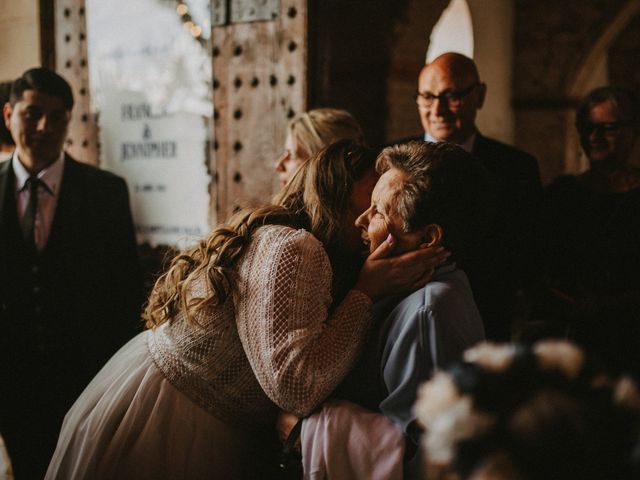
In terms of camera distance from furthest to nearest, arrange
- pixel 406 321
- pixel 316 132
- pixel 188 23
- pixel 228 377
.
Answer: pixel 188 23, pixel 316 132, pixel 228 377, pixel 406 321

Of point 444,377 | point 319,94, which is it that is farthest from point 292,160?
point 444,377

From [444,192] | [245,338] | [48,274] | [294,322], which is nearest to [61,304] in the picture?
[48,274]

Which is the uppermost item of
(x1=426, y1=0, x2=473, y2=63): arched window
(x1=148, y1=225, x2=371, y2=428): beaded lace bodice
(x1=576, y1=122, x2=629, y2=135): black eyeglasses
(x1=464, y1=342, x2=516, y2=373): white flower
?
(x1=426, y1=0, x2=473, y2=63): arched window

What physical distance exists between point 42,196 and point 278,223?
1.80 metres

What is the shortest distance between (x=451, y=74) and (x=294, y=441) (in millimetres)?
1864

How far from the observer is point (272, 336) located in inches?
62.5

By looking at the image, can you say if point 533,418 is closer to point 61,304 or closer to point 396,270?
point 396,270

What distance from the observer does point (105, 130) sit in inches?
157

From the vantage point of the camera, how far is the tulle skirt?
5.92 feet

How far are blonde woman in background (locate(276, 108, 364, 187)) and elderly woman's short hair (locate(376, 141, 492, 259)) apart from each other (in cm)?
102

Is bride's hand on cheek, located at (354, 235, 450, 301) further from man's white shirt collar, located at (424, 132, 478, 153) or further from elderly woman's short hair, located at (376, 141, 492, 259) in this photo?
man's white shirt collar, located at (424, 132, 478, 153)

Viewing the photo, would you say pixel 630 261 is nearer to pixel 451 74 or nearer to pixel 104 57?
pixel 451 74

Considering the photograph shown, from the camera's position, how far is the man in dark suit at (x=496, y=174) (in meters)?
2.76

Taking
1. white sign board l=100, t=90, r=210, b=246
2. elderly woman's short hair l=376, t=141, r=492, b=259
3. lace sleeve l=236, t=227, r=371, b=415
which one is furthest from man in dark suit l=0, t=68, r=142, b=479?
elderly woman's short hair l=376, t=141, r=492, b=259
